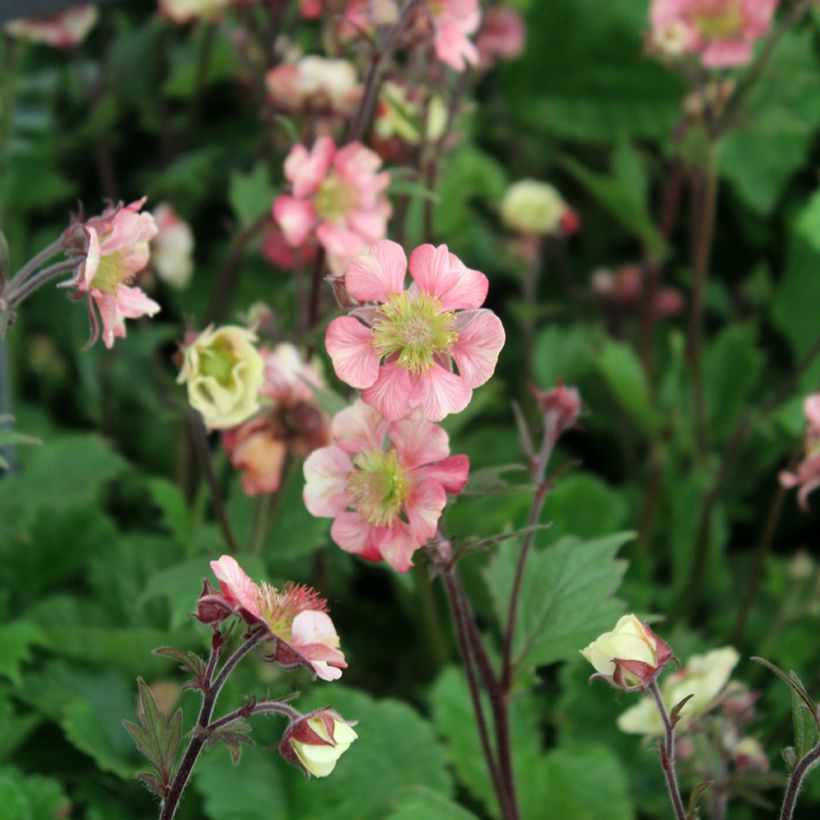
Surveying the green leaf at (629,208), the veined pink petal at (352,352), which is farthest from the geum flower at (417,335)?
the green leaf at (629,208)

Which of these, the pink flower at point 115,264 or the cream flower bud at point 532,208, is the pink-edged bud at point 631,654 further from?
the cream flower bud at point 532,208

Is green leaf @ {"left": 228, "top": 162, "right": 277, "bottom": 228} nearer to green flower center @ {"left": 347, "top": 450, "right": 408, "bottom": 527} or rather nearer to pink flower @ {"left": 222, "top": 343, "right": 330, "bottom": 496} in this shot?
pink flower @ {"left": 222, "top": 343, "right": 330, "bottom": 496}

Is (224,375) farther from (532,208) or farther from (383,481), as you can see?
(532,208)

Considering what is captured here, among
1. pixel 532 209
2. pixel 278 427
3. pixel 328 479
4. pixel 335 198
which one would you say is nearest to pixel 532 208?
pixel 532 209

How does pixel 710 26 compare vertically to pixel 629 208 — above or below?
above

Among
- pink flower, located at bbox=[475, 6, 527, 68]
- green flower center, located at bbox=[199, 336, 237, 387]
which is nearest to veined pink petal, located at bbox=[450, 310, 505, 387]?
green flower center, located at bbox=[199, 336, 237, 387]

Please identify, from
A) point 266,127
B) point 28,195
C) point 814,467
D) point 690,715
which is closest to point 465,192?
point 266,127
